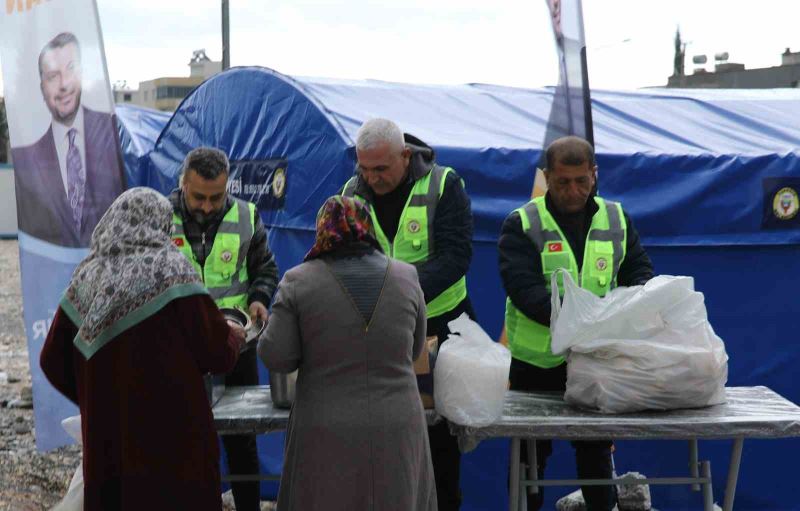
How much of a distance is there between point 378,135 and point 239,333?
967mm

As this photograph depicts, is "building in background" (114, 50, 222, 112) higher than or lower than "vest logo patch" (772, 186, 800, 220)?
lower

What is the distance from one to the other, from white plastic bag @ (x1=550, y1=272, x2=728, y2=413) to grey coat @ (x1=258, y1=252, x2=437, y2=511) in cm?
94

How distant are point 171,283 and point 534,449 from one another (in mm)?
1736

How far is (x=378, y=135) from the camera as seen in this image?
448cm

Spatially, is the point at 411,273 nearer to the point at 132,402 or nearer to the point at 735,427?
the point at 132,402

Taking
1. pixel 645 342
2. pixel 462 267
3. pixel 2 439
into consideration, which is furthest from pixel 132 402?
pixel 2 439

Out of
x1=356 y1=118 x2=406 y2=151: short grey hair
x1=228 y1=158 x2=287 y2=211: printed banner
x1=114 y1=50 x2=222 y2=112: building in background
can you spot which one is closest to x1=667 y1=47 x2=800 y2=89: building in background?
x1=228 y1=158 x2=287 y2=211: printed banner

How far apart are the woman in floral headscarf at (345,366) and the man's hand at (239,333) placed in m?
0.22

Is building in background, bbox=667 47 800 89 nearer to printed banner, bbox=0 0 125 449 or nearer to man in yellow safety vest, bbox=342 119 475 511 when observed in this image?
printed banner, bbox=0 0 125 449

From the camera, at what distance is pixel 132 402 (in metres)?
3.58

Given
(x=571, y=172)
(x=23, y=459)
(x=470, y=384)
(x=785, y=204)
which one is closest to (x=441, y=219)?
(x=571, y=172)

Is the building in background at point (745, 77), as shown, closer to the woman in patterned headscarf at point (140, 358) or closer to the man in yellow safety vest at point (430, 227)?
the man in yellow safety vest at point (430, 227)

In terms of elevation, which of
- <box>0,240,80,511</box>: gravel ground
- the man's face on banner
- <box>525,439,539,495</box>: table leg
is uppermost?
the man's face on banner

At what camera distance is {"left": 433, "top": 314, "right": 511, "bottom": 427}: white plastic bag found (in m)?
4.11
